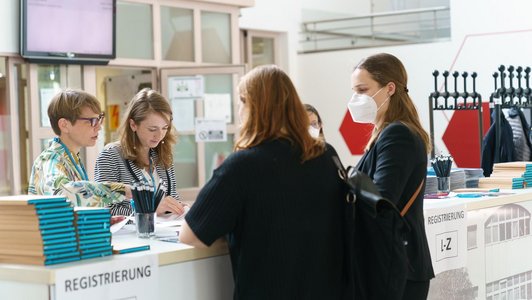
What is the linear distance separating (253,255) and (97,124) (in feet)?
3.94

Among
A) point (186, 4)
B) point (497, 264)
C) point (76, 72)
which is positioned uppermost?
point (186, 4)

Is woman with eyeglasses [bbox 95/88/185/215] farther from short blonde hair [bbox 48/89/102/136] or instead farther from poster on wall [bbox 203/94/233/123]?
poster on wall [bbox 203/94/233/123]

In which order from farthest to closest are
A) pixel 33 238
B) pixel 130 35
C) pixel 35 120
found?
pixel 130 35 < pixel 35 120 < pixel 33 238

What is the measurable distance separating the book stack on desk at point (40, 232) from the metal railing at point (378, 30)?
6.69 meters

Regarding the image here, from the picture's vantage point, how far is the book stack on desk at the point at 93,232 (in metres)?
2.36

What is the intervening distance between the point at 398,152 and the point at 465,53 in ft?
19.1

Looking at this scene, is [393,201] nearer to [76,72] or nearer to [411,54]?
[76,72]

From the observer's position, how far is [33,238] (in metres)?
2.30

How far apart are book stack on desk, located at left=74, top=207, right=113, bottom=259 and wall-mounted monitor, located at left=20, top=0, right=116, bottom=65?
430 cm

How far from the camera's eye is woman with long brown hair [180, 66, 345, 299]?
228cm

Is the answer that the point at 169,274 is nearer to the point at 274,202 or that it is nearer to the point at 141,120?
the point at 274,202

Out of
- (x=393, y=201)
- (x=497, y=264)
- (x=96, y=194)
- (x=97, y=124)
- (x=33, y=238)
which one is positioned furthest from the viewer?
(x=497, y=264)

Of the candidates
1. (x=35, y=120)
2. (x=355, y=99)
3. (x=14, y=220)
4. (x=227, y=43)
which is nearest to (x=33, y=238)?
(x=14, y=220)

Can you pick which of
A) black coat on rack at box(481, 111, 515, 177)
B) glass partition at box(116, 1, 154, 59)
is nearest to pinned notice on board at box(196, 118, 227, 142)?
glass partition at box(116, 1, 154, 59)
